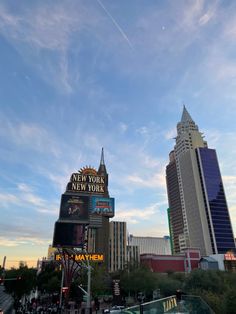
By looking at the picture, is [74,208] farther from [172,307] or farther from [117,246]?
[117,246]

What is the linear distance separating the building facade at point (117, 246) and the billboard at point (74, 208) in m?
99.8

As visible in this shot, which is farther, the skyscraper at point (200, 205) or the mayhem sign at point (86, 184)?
the skyscraper at point (200, 205)

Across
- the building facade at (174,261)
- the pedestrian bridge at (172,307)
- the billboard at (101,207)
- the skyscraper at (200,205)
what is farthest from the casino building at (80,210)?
the skyscraper at (200,205)

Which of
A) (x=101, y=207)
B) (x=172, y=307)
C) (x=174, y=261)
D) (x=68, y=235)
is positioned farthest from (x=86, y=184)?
(x=172, y=307)

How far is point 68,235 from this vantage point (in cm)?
5119

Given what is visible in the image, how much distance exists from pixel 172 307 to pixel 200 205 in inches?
6401

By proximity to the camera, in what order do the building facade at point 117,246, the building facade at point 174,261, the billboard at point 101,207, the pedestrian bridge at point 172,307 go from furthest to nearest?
the building facade at point 117,246
the building facade at point 174,261
the billboard at point 101,207
the pedestrian bridge at point 172,307

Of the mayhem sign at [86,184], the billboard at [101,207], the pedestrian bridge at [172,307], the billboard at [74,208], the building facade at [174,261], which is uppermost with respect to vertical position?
the mayhem sign at [86,184]

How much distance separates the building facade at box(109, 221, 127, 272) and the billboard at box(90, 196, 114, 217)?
85.1 m

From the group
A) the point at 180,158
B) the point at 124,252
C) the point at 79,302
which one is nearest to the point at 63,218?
the point at 79,302

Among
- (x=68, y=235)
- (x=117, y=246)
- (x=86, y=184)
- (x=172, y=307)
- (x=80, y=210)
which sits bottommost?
(x=172, y=307)

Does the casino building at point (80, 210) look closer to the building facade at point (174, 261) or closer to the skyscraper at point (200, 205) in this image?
the building facade at point (174, 261)

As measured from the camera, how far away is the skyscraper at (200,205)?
A: 15162cm

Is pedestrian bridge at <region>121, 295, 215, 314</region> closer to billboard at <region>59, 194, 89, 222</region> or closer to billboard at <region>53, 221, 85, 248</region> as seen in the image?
billboard at <region>53, 221, 85, 248</region>
